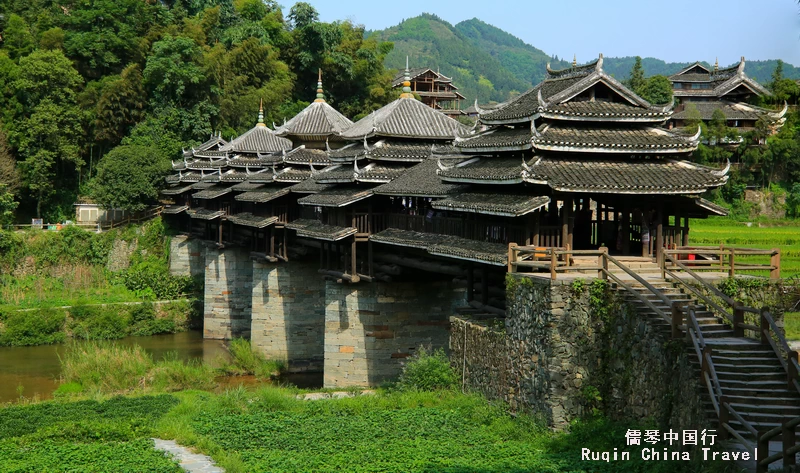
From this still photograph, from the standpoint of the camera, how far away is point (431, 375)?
75.7 ft

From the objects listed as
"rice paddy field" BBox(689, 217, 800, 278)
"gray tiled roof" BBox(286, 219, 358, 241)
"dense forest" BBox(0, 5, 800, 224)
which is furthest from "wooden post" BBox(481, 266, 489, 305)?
"dense forest" BBox(0, 5, 800, 224)

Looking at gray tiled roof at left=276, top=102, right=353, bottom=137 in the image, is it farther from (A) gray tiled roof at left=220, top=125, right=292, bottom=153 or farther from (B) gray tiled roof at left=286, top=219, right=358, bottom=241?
(A) gray tiled roof at left=220, top=125, right=292, bottom=153

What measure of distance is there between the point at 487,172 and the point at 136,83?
52278mm

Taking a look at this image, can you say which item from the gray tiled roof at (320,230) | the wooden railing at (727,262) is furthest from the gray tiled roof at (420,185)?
the wooden railing at (727,262)

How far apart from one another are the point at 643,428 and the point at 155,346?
32524 millimetres

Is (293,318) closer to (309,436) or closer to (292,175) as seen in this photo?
(292,175)

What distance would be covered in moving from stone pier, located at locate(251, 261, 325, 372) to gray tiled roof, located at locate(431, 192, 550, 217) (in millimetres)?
15805

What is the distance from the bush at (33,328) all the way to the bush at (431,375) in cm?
2735

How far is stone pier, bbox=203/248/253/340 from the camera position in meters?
46.2

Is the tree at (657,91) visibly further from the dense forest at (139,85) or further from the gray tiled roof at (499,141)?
the gray tiled roof at (499,141)

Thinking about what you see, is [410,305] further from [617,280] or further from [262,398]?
[617,280]

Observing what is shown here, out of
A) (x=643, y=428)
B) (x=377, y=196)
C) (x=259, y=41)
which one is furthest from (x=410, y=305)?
(x=259, y=41)

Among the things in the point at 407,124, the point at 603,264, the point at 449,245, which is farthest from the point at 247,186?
the point at 603,264

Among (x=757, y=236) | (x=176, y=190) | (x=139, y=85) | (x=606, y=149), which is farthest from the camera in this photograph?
(x=139, y=85)
